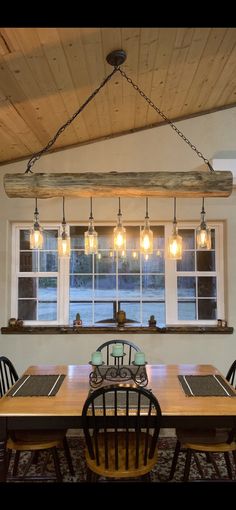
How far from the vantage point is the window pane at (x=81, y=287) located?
391 cm

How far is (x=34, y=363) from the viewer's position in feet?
12.1

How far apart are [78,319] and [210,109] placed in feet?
8.90

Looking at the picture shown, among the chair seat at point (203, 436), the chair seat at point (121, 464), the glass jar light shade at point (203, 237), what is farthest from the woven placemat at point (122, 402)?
the glass jar light shade at point (203, 237)

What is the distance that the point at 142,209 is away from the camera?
3.73m

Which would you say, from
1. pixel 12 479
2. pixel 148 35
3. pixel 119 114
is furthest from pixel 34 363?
pixel 148 35

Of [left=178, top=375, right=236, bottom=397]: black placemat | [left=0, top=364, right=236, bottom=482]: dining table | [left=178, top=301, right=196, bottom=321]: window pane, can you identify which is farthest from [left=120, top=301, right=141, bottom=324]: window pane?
[left=0, top=364, right=236, bottom=482]: dining table

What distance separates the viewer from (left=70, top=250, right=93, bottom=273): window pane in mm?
3924

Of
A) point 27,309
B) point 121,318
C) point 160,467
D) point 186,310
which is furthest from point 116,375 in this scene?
point 27,309

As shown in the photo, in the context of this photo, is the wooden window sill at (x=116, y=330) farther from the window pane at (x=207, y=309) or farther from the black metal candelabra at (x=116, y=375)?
the black metal candelabra at (x=116, y=375)

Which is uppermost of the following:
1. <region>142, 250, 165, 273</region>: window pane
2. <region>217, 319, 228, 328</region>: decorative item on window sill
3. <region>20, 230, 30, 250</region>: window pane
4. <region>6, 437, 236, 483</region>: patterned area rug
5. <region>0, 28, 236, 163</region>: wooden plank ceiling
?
<region>0, 28, 236, 163</region>: wooden plank ceiling

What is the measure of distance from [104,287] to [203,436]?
2009 millimetres

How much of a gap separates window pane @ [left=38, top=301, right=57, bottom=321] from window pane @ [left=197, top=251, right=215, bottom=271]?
173cm

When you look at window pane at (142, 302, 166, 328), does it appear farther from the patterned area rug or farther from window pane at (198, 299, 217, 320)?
the patterned area rug

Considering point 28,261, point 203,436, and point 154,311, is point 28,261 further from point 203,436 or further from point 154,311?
point 203,436
